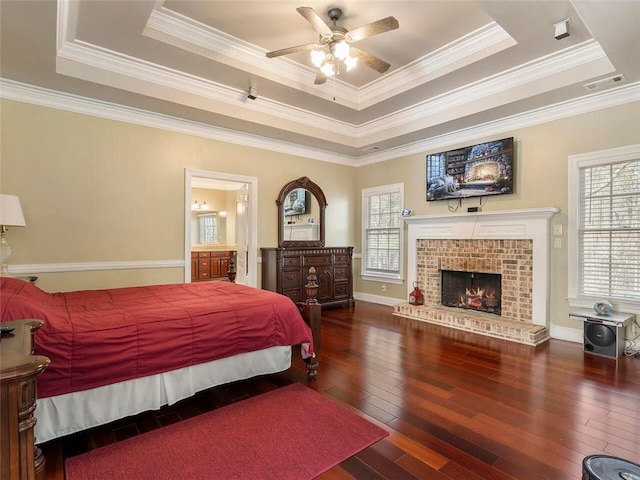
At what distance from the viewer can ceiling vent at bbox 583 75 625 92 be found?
338cm

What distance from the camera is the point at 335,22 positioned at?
3344 millimetres

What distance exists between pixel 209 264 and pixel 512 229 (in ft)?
23.1

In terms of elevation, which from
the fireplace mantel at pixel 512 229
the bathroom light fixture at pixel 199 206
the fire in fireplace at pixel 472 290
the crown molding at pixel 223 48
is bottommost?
the fire in fireplace at pixel 472 290

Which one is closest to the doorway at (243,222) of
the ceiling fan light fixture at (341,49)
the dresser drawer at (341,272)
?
the dresser drawer at (341,272)

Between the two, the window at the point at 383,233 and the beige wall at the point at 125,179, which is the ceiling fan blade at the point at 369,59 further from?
the window at the point at 383,233

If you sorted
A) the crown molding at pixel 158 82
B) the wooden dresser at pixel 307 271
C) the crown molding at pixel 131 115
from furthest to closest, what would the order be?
the wooden dresser at pixel 307 271 → the crown molding at pixel 131 115 → the crown molding at pixel 158 82

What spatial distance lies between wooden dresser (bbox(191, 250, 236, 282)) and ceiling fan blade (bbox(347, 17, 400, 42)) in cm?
697

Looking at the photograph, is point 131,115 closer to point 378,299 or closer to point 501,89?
point 501,89

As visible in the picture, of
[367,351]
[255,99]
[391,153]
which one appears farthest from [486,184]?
[255,99]

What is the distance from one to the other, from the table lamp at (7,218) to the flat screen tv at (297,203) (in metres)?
3.45

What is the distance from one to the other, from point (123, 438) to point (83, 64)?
11.5ft

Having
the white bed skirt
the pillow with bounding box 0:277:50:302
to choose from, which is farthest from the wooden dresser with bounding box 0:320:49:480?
the pillow with bounding box 0:277:50:302

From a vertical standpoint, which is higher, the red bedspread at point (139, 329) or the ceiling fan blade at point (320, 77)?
the ceiling fan blade at point (320, 77)

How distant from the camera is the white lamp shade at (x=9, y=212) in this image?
2.93 metres
